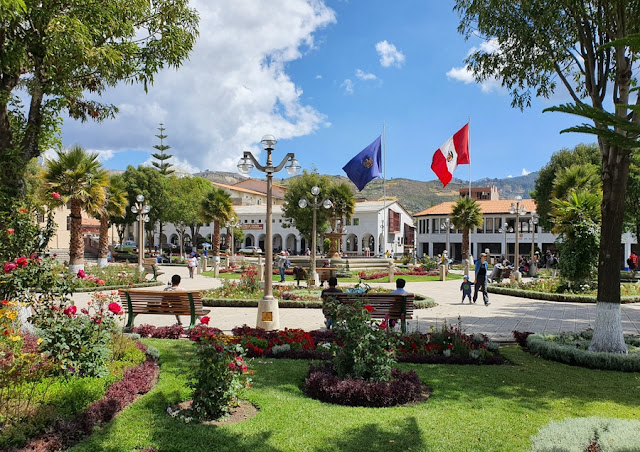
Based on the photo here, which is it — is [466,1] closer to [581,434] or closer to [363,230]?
[581,434]

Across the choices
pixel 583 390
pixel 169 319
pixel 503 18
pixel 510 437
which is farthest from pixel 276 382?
pixel 503 18

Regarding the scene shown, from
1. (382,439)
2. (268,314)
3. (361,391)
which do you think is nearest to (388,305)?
(268,314)

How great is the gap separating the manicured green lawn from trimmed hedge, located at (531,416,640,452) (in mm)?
299

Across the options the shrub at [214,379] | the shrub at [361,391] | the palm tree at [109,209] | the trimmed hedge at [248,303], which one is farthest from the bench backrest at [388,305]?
the palm tree at [109,209]

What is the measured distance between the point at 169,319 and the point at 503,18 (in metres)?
9.71

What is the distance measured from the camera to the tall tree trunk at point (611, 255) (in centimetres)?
741

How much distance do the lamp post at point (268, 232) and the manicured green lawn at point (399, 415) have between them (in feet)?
8.57

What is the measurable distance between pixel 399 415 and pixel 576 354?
395 cm

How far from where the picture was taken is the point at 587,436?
3758 mm

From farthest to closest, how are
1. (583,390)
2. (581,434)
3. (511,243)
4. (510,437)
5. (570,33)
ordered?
1. (511,243)
2. (570,33)
3. (583,390)
4. (510,437)
5. (581,434)

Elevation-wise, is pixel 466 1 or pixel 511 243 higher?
pixel 466 1

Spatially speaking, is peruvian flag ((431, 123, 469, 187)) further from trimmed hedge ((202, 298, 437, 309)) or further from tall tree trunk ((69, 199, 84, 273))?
tall tree trunk ((69, 199, 84, 273))

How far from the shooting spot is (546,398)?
18.1 feet

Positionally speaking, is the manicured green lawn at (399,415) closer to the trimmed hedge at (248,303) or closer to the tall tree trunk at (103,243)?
the trimmed hedge at (248,303)
